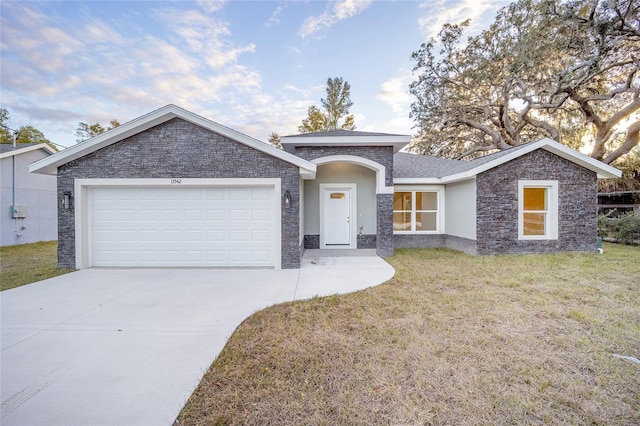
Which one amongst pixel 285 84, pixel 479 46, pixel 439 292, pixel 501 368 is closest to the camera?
pixel 501 368

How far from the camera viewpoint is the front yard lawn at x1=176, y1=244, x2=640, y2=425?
7.83 ft

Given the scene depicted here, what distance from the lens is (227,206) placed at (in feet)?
25.2

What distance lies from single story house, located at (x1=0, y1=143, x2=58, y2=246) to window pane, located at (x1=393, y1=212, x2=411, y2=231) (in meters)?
16.6

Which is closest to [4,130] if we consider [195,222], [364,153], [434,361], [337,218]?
[195,222]

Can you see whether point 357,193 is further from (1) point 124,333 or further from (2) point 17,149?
(2) point 17,149

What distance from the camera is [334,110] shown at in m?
25.7

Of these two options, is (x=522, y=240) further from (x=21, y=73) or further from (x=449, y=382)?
(x=21, y=73)

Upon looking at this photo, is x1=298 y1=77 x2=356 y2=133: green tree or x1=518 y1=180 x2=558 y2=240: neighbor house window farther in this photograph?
x1=298 y1=77 x2=356 y2=133: green tree

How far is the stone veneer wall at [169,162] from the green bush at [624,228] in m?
13.3

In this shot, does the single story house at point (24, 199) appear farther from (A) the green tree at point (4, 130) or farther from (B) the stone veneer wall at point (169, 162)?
(A) the green tree at point (4, 130)

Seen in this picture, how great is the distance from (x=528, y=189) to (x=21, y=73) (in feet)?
66.0

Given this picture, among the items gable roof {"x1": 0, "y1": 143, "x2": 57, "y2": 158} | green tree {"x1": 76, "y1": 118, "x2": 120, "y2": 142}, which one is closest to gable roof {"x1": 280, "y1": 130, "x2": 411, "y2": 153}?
gable roof {"x1": 0, "y1": 143, "x2": 57, "y2": 158}

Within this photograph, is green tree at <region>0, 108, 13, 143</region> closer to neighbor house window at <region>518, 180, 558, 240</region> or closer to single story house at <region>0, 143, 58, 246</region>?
single story house at <region>0, 143, 58, 246</region>

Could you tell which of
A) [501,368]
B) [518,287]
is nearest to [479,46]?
[518,287]
